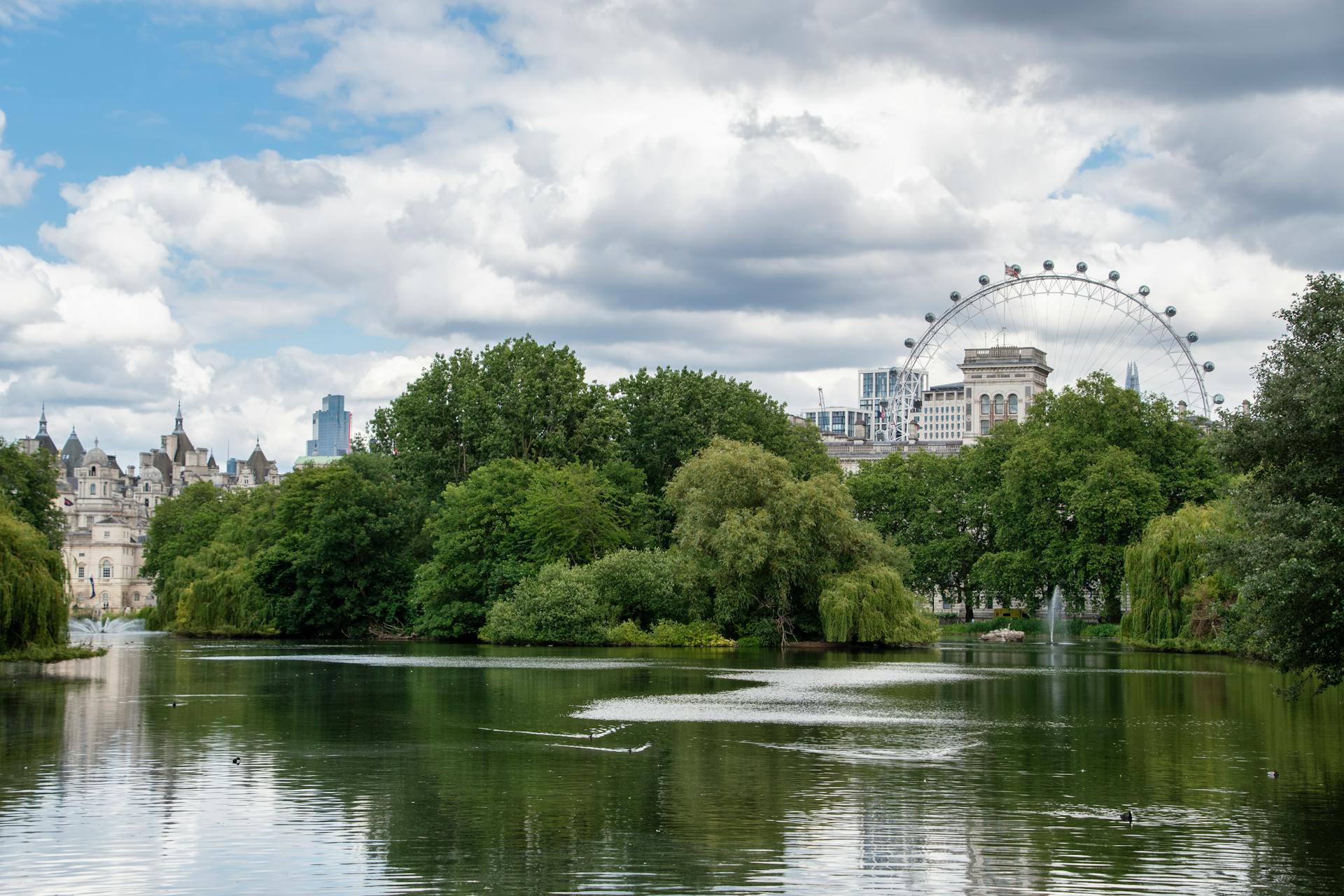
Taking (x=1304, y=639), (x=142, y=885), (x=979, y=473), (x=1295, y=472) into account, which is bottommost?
(x=142, y=885)

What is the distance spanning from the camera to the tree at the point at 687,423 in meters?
86.8

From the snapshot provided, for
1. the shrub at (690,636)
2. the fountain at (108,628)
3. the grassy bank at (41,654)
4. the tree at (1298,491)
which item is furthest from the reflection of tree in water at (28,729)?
the fountain at (108,628)

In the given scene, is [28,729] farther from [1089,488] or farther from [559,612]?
[1089,488]

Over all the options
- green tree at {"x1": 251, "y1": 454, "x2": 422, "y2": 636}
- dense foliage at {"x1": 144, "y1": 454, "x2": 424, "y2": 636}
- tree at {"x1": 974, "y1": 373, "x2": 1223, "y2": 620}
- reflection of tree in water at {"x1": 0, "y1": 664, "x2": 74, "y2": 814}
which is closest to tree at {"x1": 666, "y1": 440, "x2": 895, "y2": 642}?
tree at {"x1": 974, "y1": 373, "x2": 1223, "y2": 620}

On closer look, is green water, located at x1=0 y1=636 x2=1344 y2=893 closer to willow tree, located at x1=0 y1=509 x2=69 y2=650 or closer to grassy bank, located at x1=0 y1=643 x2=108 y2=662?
grassy bank, located at x1=0 y1=643 x2=108 y2=662

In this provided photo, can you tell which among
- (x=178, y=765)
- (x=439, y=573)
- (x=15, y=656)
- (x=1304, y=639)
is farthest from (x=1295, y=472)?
(x=439, y=573)

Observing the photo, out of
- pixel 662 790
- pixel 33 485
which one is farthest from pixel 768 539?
pixel 662 790

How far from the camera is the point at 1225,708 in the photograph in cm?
3534

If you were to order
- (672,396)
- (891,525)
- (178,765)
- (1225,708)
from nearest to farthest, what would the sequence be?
(178,765), (1225,708), (672,396), (891,525)

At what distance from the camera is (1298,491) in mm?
26016

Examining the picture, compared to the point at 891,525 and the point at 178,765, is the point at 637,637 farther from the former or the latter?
the point at 178,765

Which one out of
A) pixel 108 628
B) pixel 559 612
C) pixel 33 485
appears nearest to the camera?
pixel 559 612

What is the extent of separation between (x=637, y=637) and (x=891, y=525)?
39697 mm

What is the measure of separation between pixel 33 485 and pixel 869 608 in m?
43.7
